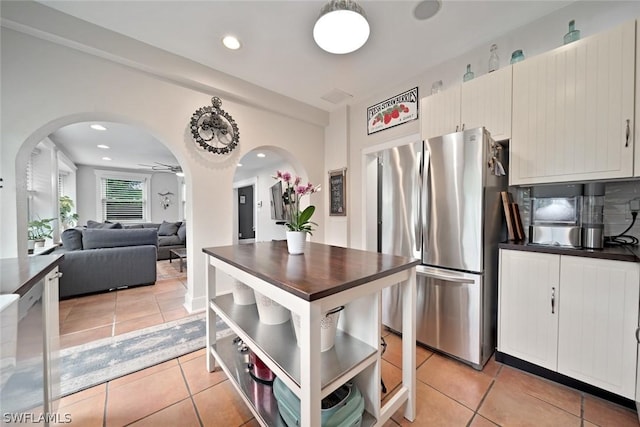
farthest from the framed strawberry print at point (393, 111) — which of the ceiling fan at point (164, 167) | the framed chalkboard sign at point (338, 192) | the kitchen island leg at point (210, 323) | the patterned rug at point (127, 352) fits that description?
the ceiling fan at point (164, 167)

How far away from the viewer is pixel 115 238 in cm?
341

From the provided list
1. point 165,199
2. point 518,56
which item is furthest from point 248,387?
point 165,199

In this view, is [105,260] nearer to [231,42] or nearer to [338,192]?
[231,42]

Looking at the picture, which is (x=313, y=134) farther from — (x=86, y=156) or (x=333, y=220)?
(x=86, y=156)

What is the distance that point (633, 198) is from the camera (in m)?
1.56

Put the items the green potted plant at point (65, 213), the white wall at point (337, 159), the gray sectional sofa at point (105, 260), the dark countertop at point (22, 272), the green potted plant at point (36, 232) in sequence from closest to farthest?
the dark countertop at point (22, 272)
the gray sectional sofa at point (105, 260)
the green potted plant at point (36, 232)
the white wall at point (337, 159)
the green potted plant at point (65, 213)

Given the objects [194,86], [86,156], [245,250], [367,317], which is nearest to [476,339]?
[367,317]

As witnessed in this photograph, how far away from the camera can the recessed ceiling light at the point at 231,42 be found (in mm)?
2189

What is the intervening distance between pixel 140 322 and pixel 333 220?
272cm

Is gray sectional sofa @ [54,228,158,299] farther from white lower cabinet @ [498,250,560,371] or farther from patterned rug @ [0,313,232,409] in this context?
white lower cabinet @ [498,250,560,371]

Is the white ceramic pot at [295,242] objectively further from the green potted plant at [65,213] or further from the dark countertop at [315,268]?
the green potted plant at [65,213]

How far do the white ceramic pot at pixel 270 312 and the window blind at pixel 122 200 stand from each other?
27.1ft

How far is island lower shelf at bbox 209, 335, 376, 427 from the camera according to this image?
1.11m

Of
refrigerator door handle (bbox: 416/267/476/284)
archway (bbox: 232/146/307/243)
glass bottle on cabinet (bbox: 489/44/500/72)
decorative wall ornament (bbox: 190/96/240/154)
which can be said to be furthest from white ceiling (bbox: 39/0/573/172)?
archway (bbox: 232/146/307/243)
